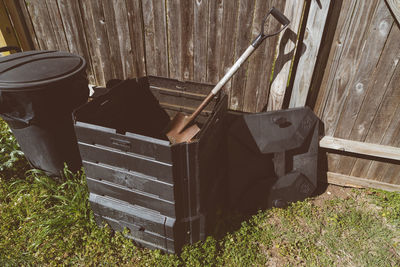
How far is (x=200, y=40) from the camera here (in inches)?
109

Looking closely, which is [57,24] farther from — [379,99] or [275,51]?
[379,99]

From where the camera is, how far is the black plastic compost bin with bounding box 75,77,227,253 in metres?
1.88

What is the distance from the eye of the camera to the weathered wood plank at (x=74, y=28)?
3033mm

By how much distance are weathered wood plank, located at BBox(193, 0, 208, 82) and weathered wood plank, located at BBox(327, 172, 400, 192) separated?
1.91m

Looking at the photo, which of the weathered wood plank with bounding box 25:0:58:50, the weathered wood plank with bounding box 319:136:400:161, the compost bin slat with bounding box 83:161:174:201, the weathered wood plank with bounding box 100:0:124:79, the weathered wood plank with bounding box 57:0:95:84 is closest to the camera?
the compost bin slat with bounding box 83:161:174:201

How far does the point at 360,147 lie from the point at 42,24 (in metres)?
4.07

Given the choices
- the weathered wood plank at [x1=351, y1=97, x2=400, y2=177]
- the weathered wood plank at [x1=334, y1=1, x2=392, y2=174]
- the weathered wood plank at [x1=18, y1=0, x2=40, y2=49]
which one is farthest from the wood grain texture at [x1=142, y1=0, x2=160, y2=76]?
the weathered wood plank at [x1=351, y1=97, x2=400, y2=177]

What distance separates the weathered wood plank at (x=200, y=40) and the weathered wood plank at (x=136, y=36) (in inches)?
14.9

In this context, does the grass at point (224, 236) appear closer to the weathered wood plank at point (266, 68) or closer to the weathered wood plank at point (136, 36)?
the weathered wood plank at point (266, 68)

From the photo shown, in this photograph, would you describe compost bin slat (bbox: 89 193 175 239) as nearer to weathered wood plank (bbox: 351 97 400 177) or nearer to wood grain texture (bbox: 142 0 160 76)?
wood grain texture (bbox: 142 0 160 76)

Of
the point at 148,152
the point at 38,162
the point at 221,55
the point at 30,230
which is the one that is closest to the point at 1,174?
the point at 38,162

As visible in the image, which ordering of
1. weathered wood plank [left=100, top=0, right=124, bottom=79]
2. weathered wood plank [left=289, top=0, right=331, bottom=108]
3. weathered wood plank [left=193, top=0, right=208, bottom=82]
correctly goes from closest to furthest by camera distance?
weathered wood plank [left=289, top=0, right=331, bottom=108] < weathered wood plank [left=193, top=0, right=208, bottom=82] < weathered wood plank [left=100, top=0, right=124, bottom=79]

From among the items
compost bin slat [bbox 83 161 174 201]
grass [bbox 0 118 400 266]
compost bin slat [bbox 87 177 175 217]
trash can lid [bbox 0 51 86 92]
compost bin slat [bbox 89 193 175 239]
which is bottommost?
grass [bbox 0 118 400 266]

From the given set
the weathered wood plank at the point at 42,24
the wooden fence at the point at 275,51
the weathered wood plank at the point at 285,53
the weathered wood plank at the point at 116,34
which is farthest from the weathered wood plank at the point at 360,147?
the weathered wood plank at the point at 42,24
